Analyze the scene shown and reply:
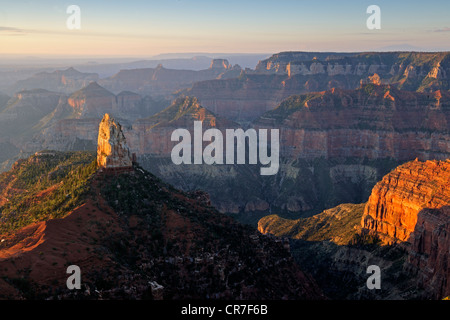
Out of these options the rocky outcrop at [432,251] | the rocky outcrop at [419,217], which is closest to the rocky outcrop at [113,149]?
the rocky outcrop at [432,251]

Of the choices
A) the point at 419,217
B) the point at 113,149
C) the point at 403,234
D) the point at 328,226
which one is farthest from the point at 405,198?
the point at 113,149

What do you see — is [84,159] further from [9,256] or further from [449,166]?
A: [449,166]

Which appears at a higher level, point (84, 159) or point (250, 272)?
point (84, 159)

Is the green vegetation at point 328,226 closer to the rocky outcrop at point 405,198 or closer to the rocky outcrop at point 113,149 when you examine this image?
the rocky outcrop at point 405,198

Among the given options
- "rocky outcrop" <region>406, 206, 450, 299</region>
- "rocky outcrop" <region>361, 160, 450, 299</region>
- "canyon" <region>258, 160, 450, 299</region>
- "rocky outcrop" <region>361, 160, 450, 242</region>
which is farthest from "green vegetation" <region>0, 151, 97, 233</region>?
"rocky outcrop" <region>361, 160, 450, 242</region>

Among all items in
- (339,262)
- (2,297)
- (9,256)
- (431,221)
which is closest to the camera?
(2,297)

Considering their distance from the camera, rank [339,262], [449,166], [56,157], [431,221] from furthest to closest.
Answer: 1. [56,157]
2. [339,262]
3. [449,166]
4. [431,221]
